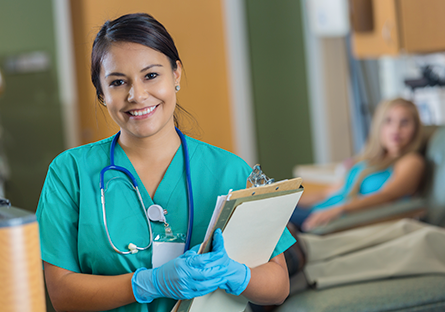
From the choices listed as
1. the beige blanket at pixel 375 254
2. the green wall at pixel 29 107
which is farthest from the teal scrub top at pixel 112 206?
the green wall at pixel 29 107

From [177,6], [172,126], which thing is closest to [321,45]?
[177,6]

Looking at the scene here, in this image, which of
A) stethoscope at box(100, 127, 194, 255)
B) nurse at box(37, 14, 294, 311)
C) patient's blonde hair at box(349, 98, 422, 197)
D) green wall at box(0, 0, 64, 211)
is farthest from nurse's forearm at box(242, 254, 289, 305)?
green wall at box(0, 0, 64, 211)

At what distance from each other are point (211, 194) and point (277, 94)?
300 cm

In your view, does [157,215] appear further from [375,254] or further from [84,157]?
[375,254]

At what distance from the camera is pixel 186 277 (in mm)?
694

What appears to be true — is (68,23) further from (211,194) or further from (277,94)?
(211,194)

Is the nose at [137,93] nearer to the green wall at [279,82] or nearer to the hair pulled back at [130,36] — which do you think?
the hair pulled back at [130,36]

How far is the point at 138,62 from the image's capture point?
73cm

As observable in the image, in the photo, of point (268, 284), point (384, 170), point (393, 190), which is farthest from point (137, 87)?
point (384, 170)

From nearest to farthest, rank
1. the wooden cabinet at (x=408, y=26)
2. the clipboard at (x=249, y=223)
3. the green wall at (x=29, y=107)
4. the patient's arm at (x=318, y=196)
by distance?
the clipboard at (x=249, y=223) < the wooden cabinet at (x=408, y=26) < the patient's arm at (x=318, y=196) < the green wall at (x=29, y=107)

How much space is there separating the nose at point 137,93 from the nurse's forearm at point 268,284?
A: 34 centimetres

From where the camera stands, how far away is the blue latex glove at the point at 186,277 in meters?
0.69

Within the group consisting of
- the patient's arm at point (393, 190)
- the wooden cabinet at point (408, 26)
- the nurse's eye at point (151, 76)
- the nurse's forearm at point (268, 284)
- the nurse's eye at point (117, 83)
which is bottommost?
the patient's arm at point (393, 190)

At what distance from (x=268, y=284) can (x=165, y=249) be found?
0.18 meters
